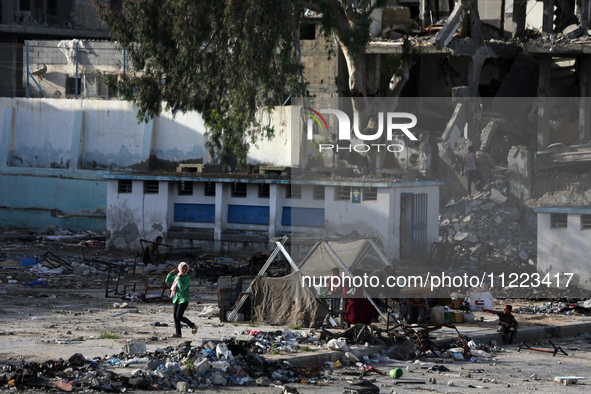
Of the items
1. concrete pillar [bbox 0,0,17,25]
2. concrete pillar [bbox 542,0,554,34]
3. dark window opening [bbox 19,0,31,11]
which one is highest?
dark window opening [bbox 19,0,31,11]

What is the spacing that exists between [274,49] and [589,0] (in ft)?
39.1

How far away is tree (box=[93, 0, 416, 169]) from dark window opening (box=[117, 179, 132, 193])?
3201mm

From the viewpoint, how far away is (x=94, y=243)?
24.8 m

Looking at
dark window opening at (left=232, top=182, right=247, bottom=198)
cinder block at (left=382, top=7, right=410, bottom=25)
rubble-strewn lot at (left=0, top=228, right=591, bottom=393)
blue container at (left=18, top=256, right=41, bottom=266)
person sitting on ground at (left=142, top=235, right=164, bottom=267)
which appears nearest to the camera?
rubble-strewn lot at (left=0, top=228, right=591, bottom=393)

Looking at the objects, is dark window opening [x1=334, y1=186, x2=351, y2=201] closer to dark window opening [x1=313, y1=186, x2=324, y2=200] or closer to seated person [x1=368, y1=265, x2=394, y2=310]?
dark window opening [x1=313, y1=186, x2=324, y2=200]

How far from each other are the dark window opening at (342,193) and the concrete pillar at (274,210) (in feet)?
5.56

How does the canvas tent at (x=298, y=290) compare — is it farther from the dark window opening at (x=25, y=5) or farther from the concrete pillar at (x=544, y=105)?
the dark window opening at (x=25, y=5)

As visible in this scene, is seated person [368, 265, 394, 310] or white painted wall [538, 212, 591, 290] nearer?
seated person [368, 265, 394, 310]

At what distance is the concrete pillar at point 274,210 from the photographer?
872 inches

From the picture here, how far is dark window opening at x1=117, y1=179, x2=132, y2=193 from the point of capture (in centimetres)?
2411

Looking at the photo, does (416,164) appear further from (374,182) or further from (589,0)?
(589,0)

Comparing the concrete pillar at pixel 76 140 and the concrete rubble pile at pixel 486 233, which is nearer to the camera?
the concrete rubble pile at pixel 486 233

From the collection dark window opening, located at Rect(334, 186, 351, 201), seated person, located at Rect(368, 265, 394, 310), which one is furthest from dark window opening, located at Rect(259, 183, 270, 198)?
seated person, located at Rect(368, 265, 394, 310)

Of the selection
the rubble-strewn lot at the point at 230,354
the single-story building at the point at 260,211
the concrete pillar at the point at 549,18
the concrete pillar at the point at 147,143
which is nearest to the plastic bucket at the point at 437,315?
the rubble-strewn lot at the point at 230,354
